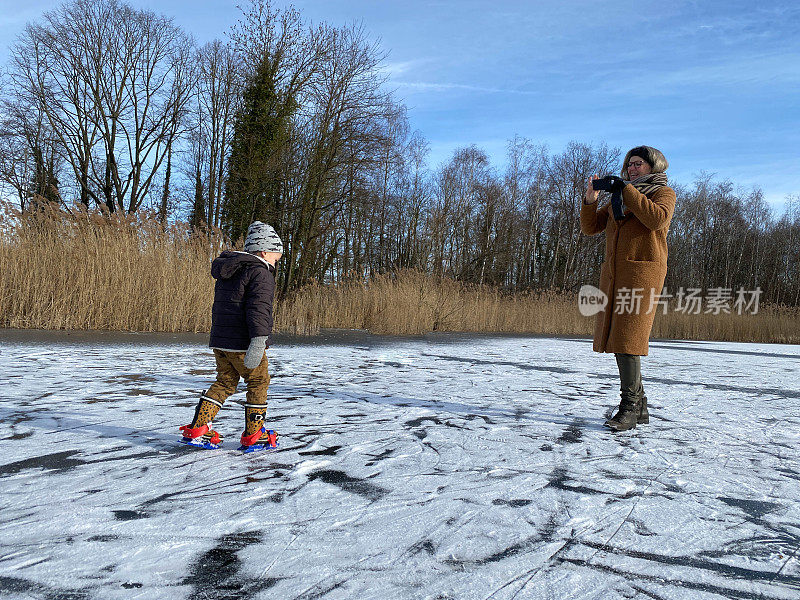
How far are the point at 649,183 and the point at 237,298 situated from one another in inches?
94.6

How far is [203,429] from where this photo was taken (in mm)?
2658

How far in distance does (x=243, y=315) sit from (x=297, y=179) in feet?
50.7

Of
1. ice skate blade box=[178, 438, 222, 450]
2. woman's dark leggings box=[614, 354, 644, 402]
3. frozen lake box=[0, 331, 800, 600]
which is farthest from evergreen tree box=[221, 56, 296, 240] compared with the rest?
ice skate blade box=[178, 438, 222, 450]

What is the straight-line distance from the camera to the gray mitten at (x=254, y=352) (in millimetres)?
2562

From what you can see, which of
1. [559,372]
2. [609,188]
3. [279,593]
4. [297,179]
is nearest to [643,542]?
[279,593]

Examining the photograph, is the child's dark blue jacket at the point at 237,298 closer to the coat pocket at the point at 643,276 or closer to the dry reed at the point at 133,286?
the coat pocket at the point at 643,276

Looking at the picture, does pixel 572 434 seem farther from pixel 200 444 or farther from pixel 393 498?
pixel 200 444

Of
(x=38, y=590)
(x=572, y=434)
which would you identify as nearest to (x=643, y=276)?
(x=572, y=434)

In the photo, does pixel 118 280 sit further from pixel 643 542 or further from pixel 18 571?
pixel 643 542

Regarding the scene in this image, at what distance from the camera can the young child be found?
264 cm

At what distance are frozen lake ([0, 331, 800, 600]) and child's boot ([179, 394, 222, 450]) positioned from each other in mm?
102

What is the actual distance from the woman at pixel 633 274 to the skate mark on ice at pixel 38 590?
2.77 meters

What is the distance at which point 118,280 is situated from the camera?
845 centimetres

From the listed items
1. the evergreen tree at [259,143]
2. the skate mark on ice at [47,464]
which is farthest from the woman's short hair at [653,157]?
the evergreen tree at [259,143]
